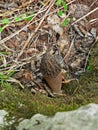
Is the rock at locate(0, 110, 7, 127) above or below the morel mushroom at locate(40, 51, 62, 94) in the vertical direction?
above

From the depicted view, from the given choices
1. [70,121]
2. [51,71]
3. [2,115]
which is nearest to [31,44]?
[51,71]

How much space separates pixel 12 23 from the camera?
338cm

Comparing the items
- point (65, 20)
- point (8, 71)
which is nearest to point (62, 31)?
point (65, 20)

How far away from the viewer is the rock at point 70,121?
1561mm

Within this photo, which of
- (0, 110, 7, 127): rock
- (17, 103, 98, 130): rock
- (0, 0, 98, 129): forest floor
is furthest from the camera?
(0, 0, 98, 129): forest floor

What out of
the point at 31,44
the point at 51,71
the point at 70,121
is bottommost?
the point at 51,71

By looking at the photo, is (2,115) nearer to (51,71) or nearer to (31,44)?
(51,71)

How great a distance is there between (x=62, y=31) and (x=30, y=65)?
0.61 meters

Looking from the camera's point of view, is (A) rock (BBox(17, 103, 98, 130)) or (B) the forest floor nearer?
(A) rock (BBox(17, 103, 98, 130))

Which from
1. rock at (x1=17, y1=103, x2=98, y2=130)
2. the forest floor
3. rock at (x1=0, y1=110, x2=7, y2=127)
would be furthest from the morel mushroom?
rock at (x1=17, y1=103, x2=98, y2=130)

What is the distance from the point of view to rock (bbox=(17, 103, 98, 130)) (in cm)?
156

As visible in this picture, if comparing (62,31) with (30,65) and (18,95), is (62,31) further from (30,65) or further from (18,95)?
(18,95)

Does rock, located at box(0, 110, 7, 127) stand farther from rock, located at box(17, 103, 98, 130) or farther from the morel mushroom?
the morel mushroom

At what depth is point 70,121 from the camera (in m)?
1.61
